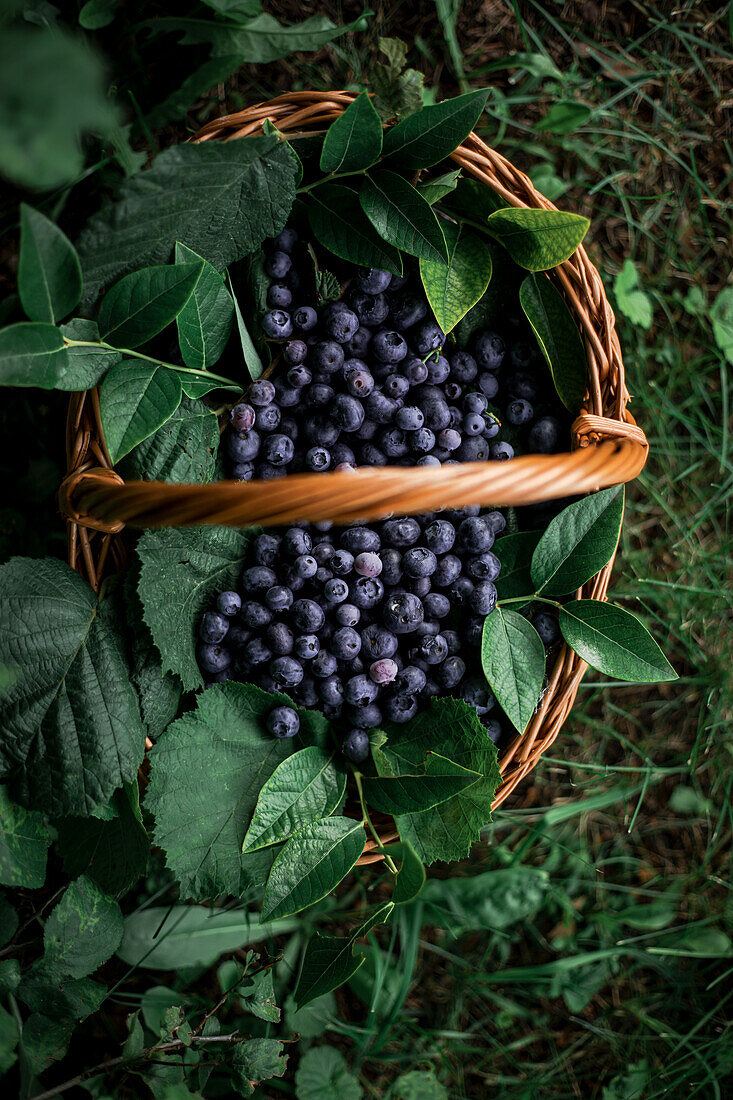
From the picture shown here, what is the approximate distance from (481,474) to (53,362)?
55 centimetres

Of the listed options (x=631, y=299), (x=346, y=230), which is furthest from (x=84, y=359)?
(x=631, y=299)

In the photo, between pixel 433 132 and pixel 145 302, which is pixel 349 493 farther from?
pixel 433 132

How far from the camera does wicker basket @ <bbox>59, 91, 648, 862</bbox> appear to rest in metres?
0.79

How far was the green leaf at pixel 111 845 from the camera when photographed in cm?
108

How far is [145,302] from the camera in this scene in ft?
3.11

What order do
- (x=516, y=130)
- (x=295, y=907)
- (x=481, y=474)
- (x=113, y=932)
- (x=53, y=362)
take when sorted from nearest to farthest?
(x=481, y=474) → (x=53, y=362) → (x=295, y=907) → (x=113, y=932) → (x=516, y=130)

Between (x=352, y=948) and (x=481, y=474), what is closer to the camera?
(x=481, y=474)

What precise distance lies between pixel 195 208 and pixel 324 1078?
1484 millimetres

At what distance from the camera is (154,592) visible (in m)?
0.99

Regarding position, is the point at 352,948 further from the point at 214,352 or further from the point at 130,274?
the point at 130,274

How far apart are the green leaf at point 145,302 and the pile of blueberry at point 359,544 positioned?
0.53 ft

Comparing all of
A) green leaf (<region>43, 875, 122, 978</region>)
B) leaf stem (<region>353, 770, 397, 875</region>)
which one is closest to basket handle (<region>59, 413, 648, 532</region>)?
leaf stem (<region>353, 770, 397, 875</region>)

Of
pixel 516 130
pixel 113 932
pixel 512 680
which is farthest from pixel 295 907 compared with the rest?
pixel 516 130

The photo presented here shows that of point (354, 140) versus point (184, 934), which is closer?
point (354, 140)
